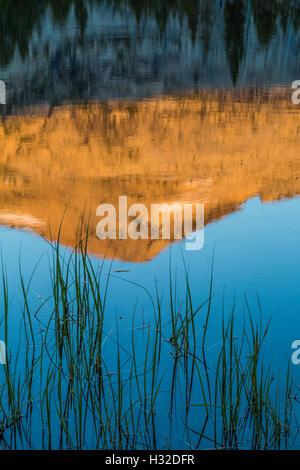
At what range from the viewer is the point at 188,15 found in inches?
2837

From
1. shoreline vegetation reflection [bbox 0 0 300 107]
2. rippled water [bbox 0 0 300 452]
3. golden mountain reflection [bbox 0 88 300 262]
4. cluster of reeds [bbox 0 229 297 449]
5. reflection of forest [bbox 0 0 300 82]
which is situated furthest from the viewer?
reflection of forest [bbox 0 0 300 82]

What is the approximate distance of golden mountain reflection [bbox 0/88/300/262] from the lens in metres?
12.3

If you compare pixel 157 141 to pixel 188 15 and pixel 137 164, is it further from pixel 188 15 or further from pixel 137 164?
pixel 188 15

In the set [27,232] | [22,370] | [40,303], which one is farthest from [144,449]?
[27,232]

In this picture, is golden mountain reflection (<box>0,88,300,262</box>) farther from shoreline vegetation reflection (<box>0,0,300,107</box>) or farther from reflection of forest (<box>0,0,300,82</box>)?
reflection of forest (<box>0,0,300,82</box>)

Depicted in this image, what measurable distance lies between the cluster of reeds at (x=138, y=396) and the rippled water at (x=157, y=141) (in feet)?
1.74

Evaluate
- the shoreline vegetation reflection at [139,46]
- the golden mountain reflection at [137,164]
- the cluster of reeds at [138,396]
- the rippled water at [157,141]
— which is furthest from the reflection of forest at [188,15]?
the cluster of reeds at [138,396]

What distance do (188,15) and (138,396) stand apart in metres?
72.2

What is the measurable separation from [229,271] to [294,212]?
3.95m

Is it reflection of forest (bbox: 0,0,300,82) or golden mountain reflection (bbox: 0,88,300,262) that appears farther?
reflection of forest (bbox: 0,0,300,82)

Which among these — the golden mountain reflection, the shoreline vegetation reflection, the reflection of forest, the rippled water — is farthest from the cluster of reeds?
the reflection of forest

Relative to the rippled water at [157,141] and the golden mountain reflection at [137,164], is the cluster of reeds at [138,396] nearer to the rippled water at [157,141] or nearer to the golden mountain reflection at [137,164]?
the rippled water at [157,141]

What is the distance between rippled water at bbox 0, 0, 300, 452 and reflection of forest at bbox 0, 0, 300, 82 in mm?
253

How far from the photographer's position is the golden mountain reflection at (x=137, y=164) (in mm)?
12281
